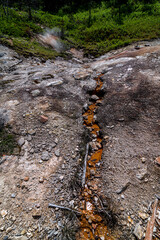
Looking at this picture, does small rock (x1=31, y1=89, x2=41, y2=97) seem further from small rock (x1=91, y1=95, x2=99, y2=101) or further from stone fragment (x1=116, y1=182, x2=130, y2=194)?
stone fragment (x1=116, y1=182, x2=130, y2=194)

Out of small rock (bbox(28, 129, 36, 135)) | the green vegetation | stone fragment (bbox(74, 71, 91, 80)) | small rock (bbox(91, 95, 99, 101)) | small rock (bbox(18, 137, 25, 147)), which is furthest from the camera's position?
the green vegetation

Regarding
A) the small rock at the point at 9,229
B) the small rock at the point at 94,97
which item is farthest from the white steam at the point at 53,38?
the small rock at the point at 9,229

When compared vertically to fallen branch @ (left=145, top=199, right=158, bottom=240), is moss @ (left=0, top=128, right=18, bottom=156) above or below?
above

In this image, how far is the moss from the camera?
3.96m

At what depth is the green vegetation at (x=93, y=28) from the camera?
12.4 m

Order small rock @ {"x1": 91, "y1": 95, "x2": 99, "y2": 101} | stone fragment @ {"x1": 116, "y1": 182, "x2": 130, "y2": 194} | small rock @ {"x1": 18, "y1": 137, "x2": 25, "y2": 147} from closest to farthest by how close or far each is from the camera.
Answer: stone fragment @ {"x1": 116, "y1": 182, "x2": 130, "y2": 194}, small rock @ {"x1": 18, "y1": 137, "x2": 25, "y2": 147}, small rock @ {"x1": 91, "y1": 95, "x2": 99, "y2": 101}

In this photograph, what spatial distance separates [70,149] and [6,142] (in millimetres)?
2204

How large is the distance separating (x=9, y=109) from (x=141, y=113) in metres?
5.59

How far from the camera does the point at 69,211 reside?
2.95 m

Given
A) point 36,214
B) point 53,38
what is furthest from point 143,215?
point 53,38

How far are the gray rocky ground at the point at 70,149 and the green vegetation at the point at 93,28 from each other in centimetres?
702

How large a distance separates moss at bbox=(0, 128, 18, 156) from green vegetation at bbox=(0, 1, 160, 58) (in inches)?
352

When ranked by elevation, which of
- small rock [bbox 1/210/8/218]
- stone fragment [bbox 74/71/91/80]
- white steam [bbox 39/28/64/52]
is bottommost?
small rock [bbox 1/210/8/218]

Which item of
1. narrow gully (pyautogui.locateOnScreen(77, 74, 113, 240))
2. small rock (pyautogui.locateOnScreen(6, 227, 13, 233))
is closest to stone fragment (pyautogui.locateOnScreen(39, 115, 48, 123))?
narrow gully (pyautogui.locateOnScreen(77, 74, 113, 240))
